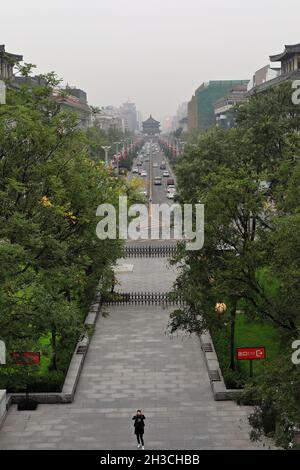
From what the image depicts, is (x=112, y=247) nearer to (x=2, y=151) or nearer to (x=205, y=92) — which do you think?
(x=2, y=151)

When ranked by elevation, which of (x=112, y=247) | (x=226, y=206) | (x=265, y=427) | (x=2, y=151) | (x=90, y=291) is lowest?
(x=265, y=427)

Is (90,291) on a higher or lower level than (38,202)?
lower

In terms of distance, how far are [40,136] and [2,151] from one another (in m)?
1.19

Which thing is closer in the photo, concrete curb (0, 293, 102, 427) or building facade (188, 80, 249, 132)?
concrete curb (0, 293, 102, 427)

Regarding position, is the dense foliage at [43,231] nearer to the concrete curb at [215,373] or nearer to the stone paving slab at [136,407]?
the stone paving slab at [136,407]

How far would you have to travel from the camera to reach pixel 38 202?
58.2 feet

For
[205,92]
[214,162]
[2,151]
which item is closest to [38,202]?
[2,151]

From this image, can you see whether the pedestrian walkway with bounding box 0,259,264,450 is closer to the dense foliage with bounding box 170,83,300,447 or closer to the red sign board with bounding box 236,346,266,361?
the dense foliage with bounding box 170,83,300,447

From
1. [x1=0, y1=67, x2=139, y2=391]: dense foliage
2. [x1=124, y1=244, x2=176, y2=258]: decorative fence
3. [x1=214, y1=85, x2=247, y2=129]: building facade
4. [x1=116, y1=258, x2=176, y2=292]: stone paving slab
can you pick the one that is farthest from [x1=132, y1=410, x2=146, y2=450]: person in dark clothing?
[x1=214, y1=85, x2=247, y2=129]: building facade

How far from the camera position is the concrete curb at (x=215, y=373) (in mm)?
18656

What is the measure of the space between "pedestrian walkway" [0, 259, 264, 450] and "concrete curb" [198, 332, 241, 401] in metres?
0.25

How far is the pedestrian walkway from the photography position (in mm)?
16031

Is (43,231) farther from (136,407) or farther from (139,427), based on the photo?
(136,407)

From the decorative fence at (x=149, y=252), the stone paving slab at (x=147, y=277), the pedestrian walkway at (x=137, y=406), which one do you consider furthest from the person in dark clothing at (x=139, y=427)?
the decorative fence at (x=149, y=252)
